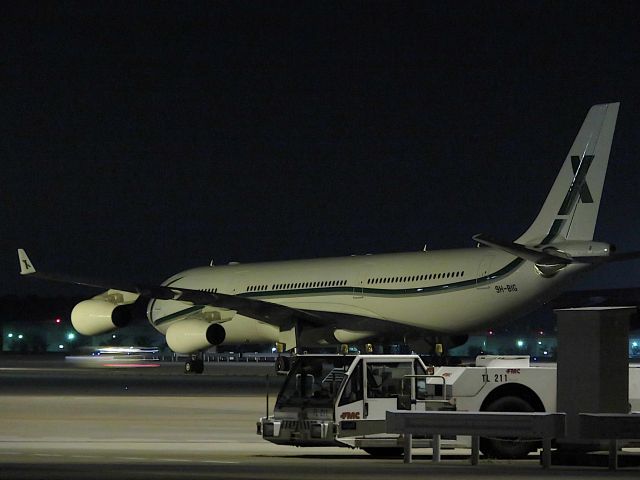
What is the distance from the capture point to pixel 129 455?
68.7ft

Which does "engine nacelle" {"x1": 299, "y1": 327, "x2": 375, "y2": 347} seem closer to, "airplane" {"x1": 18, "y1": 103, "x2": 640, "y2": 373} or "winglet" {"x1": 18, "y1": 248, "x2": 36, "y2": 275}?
"airplane" {"x1": 18, "y1": 103, "x2": 640, "y2": 373}

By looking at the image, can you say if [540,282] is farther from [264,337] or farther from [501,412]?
[501,412]

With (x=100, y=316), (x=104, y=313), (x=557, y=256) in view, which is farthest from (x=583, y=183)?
(x=100, y=316)

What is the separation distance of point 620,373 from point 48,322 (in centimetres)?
10462

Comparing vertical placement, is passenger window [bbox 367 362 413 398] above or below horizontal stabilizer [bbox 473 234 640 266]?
below

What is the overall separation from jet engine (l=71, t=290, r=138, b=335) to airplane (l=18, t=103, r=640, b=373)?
50 mm

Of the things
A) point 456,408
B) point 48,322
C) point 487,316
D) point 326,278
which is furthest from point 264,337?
point 48,322

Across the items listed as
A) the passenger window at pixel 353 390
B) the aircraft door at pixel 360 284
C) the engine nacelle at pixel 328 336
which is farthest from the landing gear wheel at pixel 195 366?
the passenger window at pixel 353 390

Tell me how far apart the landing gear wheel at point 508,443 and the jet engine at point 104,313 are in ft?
125

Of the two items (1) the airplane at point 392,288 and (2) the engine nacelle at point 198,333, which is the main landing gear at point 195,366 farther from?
(2) the engine nacelle at point 198,333

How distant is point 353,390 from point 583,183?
995 inches

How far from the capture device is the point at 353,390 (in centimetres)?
2195

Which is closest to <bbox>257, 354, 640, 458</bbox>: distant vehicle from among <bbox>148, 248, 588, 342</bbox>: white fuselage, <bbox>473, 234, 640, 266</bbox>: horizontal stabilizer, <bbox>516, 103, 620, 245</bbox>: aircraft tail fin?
<bbox>473, 234, 640, 266</bbox>: horizontal stabilizer

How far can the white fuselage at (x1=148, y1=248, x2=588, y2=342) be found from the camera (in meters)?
46.2
